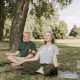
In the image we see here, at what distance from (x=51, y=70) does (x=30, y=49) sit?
1617 millimetres

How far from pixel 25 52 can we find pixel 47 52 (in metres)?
1.87

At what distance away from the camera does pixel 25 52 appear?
434 inches

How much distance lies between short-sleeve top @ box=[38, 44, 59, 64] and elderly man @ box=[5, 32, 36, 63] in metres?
1.17

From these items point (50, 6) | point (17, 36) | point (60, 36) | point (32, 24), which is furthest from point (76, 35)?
point (17, 36)

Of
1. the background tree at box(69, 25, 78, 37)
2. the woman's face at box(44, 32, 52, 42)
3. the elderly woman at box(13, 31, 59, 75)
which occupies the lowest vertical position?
the background tree at box(69, 25, 78, 37)

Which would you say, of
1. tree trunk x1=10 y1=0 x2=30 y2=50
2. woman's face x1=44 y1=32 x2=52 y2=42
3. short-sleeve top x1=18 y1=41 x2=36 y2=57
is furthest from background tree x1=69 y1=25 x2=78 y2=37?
woman's face x1=44 y1=32 x2=52 y2=42

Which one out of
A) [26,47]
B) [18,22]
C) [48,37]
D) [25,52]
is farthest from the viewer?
[18,22]

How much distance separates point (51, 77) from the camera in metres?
9.49

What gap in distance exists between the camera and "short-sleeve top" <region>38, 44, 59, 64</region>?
361 inches

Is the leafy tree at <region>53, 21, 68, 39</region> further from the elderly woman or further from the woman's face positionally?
the woman's face

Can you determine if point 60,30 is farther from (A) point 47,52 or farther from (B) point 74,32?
(A) point 47,52

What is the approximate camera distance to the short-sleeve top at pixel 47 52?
918cm

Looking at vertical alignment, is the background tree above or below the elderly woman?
below

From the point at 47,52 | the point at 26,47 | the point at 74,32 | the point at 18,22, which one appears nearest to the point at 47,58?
the point at 47,52
